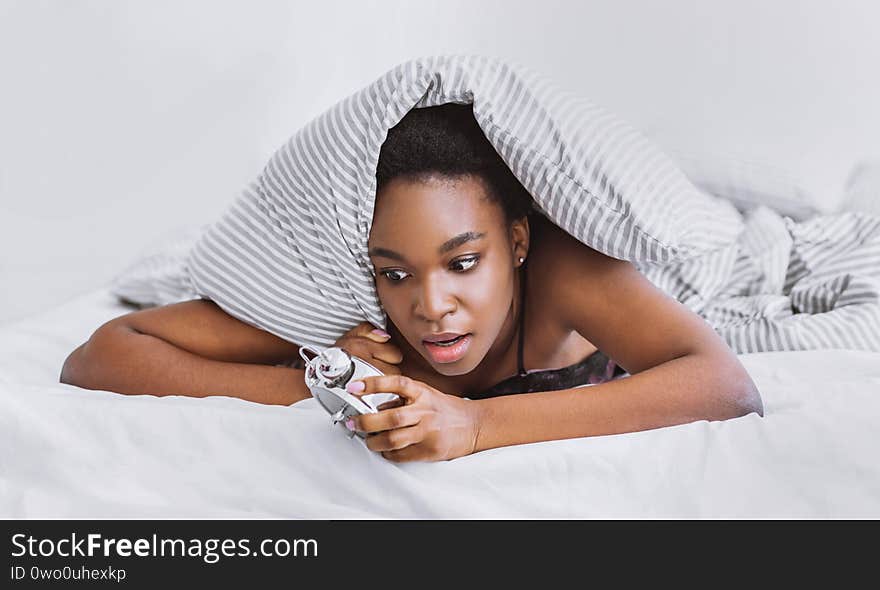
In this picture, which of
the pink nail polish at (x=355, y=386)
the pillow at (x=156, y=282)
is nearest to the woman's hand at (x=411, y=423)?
the pink nail polish at (x=355, y=386)

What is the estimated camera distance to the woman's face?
0.95 m

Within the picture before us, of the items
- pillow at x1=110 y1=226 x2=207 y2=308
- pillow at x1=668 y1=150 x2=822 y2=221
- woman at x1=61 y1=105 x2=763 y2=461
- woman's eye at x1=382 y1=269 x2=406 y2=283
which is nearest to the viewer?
woman at x1=61 y1=105 x2=763 y2=461

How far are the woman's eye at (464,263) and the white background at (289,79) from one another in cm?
135

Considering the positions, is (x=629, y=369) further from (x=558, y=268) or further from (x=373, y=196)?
(x=373, y=196)

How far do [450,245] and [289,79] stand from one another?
1.50 m

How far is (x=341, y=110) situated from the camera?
1023 mm

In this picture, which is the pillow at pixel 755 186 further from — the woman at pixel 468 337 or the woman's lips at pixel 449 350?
the woman's lips at pixel 449 350

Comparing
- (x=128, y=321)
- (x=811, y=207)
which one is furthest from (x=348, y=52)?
(x=128, y=321)

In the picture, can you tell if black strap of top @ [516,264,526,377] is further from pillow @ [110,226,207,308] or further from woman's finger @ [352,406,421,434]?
pillow @ [110,226,207,308]

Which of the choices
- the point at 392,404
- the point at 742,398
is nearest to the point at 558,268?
the point at 742,398

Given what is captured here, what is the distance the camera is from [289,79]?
2332 mm

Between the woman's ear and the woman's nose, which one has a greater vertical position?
the woman's ear

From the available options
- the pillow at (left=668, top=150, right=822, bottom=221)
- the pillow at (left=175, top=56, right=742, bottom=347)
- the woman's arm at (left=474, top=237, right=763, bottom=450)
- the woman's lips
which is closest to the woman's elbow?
the woman's arm at (left=474, top=237, right=763, bottom=450)

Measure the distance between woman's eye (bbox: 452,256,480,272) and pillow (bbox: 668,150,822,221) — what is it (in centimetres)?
85
